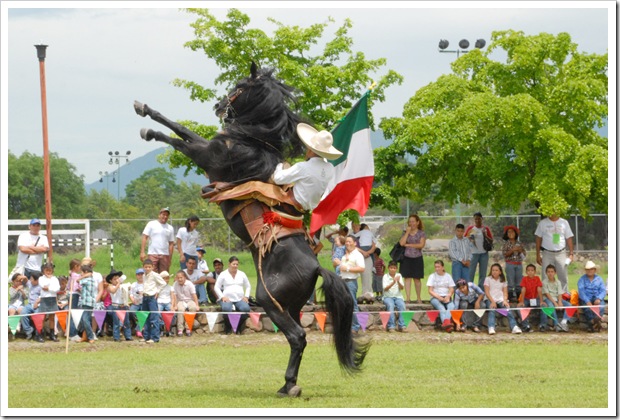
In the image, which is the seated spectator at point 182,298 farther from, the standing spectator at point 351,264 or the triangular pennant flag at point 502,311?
the triangular pennant flag at point 502,311

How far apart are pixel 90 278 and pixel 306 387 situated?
6298mm

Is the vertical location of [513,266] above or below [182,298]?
above

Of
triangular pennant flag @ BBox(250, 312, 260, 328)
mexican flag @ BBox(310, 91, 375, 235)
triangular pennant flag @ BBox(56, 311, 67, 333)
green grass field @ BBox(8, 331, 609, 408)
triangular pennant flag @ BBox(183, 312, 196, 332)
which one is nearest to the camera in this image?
green grass field @ BBox(8, 331, 609, 408)

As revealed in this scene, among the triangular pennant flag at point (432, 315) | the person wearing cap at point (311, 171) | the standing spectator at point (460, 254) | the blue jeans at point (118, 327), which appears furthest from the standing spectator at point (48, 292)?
the person wearing cap at point (311, 171)

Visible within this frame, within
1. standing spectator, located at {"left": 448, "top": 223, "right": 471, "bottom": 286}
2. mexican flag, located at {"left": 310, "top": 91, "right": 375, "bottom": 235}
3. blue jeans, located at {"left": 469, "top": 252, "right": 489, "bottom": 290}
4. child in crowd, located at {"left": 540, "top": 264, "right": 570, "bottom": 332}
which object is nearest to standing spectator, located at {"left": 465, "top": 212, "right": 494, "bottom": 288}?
blue jeans, located at {"left": 469, "top": 252, "right": 489, "bottom": 290}

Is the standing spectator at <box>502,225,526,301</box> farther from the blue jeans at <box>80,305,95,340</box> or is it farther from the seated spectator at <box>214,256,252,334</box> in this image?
the blue jeans at <box>80,305,95,340</box>

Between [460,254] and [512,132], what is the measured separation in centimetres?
Result: 216

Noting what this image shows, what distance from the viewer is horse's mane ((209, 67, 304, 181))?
32.5ft

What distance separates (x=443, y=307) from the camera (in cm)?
1648

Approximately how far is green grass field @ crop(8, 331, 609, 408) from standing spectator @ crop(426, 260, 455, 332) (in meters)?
0.48

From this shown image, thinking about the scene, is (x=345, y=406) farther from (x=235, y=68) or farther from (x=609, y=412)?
(x=235, y=68)

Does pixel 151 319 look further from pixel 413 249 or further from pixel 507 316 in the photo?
pixel 507 316

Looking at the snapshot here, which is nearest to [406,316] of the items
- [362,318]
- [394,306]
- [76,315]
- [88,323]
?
[394,306]

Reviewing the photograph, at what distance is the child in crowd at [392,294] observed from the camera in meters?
16.3
